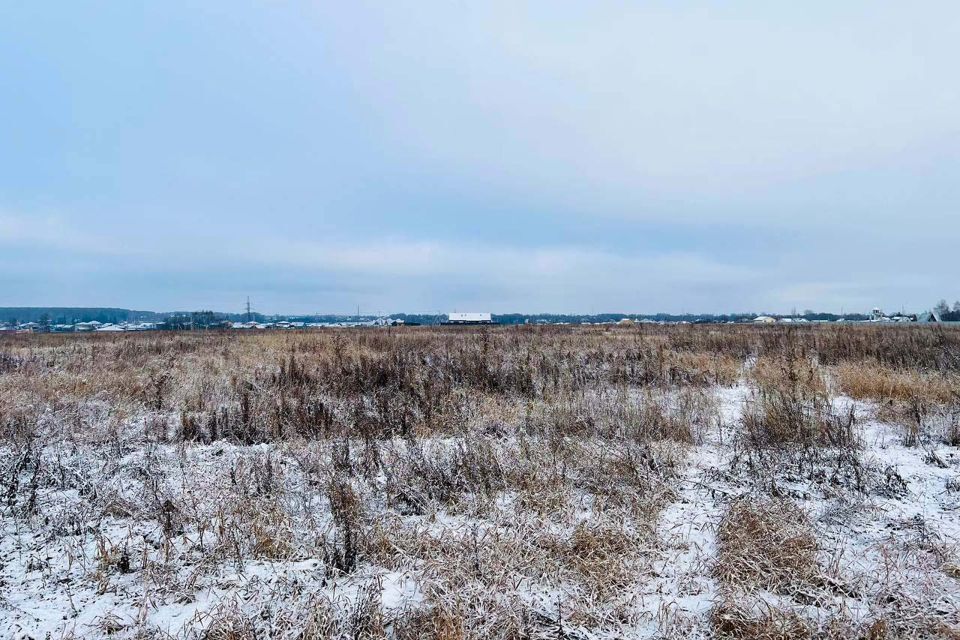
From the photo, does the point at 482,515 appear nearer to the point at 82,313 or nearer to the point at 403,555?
the point at 403,555

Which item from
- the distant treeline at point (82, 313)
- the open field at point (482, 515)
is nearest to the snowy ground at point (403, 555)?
the open field at point (482, 515)

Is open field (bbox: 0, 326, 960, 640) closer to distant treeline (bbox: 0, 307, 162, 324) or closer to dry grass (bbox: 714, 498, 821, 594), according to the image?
dry grass (bbox: 714, 498, 821, 594)

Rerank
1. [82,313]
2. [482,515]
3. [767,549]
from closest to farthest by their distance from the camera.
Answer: [767,549] → [482,515] → [82,313]

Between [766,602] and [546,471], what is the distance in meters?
2.57

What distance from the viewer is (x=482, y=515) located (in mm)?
4598

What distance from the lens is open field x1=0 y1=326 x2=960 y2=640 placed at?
3.25 meters

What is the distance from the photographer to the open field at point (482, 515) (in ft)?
10.6

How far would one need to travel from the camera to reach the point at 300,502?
192 inches

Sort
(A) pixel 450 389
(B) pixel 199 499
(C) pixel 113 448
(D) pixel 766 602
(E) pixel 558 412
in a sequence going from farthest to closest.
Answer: (A) pixel 450 389 < (E) pixel 558 412 < (C) pixel 113 448 < (B) pixel 199 499 < (D) pixel 766 602

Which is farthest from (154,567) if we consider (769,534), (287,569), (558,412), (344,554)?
(558,412)

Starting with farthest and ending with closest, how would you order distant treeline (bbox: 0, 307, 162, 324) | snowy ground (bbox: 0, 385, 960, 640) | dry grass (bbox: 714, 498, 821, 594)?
distant treeline (bbox: 0, 307, 162, 324)
dry grass (bbox: 714, 498, 821, 594)
snowy ground (bbox: 0, 385, 960, 640)

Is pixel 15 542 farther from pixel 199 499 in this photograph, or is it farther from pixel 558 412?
pixel 558 412

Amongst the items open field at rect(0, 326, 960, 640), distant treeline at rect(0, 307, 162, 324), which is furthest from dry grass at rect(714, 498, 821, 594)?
distant treeline at rect(0, 307, 162, 324)

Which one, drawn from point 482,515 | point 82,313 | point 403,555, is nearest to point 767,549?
point 482,515
